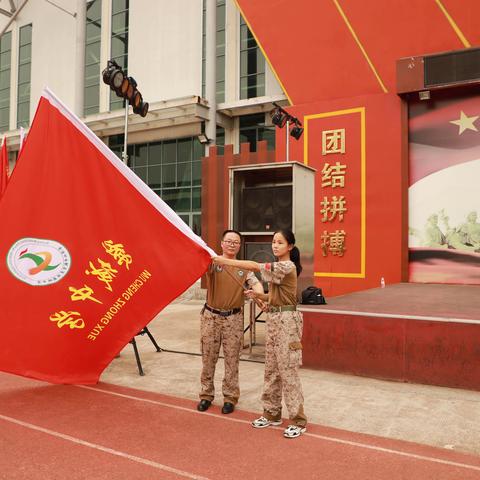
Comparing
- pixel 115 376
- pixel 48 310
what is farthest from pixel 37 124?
pixel 115 376

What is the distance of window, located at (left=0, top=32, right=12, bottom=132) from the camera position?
2377 centimetres

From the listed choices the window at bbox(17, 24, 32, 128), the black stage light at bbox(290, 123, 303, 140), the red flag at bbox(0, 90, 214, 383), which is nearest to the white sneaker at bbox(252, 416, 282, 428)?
the red flag at bbox(0, 90, 214, 383)

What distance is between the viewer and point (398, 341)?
5719mm

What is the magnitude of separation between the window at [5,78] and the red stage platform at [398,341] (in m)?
22.5

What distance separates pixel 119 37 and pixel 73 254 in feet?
58.8

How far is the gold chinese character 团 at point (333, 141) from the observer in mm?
11375

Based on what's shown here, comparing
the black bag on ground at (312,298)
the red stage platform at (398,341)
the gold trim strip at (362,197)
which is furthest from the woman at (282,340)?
the gold trim strip at (362,197)

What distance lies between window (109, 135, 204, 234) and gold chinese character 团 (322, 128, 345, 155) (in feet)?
27.1

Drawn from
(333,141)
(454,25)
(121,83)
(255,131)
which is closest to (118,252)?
(121,83)

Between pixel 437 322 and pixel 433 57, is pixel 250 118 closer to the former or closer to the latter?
pixel 433 57

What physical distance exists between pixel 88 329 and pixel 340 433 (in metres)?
2.64

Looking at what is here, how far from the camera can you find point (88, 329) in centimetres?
488

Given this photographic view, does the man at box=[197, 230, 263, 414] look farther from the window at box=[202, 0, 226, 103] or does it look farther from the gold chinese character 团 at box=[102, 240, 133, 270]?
the window at box=[202, 0, 226, 103]

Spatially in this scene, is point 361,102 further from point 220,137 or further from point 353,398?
point 220,137
